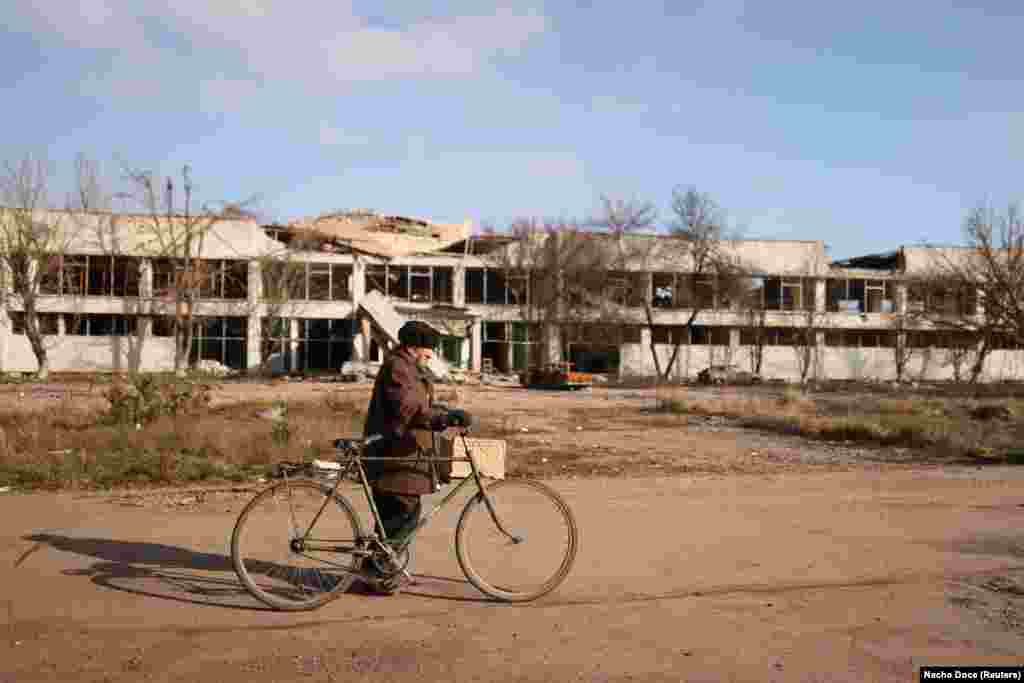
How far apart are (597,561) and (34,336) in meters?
50.5

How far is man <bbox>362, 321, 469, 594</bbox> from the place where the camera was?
620 cm

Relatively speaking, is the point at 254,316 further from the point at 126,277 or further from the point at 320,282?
the point at 126,277

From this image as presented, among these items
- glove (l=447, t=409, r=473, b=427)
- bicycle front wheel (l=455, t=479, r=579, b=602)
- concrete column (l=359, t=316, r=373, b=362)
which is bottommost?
bicycle front wheel (l=455, t=479, r=579, b=602)

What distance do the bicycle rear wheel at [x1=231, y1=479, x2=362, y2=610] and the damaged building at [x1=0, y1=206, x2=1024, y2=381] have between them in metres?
46.7

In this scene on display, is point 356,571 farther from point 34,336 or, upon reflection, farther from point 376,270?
point 376,270

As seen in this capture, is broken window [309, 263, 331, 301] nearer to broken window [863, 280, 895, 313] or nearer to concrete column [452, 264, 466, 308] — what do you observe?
concrete column [452, 264, 466, 308]

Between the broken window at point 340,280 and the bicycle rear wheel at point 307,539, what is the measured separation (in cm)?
5633

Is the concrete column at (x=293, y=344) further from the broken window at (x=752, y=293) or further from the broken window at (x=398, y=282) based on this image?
the broken window at (x=752, y=293)

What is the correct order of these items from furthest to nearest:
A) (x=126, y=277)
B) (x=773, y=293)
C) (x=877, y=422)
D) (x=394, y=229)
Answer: (x=394, y=229) → (x=773, y=293) → (x=126, y=277) → (x=877, y=422)

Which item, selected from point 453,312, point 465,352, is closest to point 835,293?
point 465,352

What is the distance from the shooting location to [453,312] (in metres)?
58.1

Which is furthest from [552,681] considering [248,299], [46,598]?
[248,299]

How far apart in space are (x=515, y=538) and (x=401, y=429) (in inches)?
41.7

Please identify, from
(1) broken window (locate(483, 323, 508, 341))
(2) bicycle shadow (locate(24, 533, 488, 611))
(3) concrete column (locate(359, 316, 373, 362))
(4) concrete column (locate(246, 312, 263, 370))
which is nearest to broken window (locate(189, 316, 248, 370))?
(4) concrete column (locate(246, 312, 263, 370))
